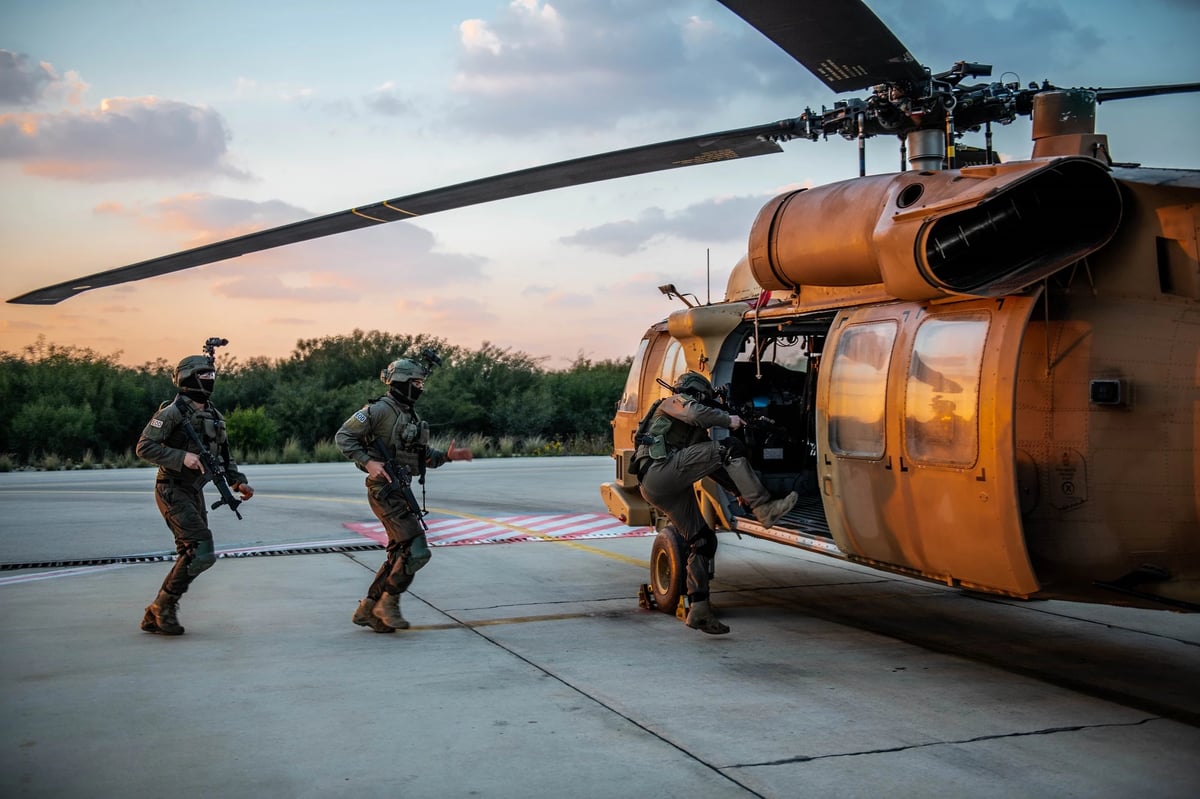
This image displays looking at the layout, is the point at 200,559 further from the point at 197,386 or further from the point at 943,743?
the point at 943,743

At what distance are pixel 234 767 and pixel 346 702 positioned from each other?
117 cm

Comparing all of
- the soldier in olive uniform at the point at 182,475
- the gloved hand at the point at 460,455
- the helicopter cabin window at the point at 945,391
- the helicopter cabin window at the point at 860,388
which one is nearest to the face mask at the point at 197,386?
the soldier in olive uniform at the point at 182,475

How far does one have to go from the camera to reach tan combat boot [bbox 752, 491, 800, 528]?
8.28m

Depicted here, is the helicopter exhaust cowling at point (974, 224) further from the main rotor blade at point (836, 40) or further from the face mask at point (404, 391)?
the face mask at point (404, 391)

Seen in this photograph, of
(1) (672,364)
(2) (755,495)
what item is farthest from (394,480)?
(1) (672,364)

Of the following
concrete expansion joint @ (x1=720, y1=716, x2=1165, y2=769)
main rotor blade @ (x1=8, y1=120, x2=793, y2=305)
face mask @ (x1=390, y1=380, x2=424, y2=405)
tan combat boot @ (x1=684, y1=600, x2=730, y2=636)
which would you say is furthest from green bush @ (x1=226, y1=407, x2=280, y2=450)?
concrete expansion joint @ (x1=720, y1=716, x2=1165, y2=769)

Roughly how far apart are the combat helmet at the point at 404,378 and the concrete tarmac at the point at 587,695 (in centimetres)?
190

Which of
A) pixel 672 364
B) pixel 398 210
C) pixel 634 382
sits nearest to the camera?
pixel 398 210

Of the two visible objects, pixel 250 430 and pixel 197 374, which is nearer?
pixel 197 374

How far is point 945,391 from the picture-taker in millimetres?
6633

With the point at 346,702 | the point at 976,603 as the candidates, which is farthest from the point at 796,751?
the point at 976,603

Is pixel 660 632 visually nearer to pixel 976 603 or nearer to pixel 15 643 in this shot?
pixel 976 603

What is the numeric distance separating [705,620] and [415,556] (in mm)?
2350

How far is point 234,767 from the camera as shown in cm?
521
